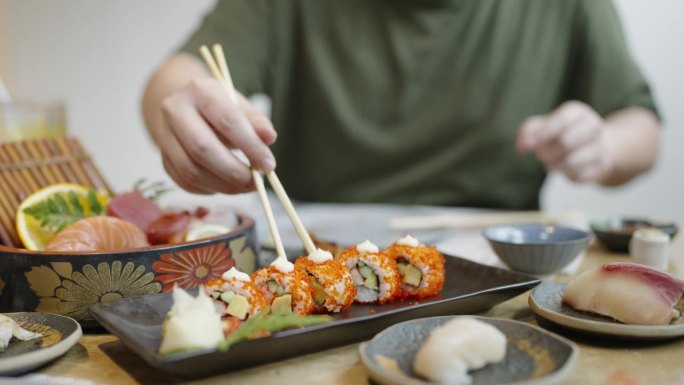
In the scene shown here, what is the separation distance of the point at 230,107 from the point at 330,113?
1.40 m

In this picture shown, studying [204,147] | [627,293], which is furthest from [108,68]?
[627,293]

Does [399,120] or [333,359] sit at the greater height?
[399,120]

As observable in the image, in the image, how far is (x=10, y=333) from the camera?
82 cm

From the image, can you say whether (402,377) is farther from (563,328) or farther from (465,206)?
(465,206)

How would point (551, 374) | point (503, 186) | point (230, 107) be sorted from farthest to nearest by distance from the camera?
point (503, 186) < point (230, 107) < point (551, 374)


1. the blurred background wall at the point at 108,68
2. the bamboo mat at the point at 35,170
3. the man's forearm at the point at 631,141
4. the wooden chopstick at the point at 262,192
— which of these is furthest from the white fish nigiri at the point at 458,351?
the blurred background wall at the point at 108,68

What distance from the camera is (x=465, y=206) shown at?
2457mm

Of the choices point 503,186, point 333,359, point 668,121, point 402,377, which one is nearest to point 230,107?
point 333,359

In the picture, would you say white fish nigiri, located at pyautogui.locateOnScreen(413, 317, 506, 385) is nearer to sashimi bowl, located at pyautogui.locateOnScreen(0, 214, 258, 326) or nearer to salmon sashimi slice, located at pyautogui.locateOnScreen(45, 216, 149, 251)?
sashimi bowl, located at pyautogui.locateOnScreen(0, 214, 258, 326)

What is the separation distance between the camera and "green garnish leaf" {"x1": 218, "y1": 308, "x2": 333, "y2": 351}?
76cm

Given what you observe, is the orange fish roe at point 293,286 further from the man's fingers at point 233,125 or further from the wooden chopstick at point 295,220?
the man's fingers at point 233,125

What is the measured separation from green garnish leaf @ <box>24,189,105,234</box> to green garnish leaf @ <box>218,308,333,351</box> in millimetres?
509

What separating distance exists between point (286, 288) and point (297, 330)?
0.39ft

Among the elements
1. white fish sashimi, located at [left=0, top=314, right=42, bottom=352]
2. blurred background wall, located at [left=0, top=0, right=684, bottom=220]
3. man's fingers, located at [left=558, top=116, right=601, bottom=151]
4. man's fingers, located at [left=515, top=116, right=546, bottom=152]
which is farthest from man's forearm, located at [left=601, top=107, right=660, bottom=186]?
white fish sashimi, located at [left=0, top=314, right=42, bottom=352]
